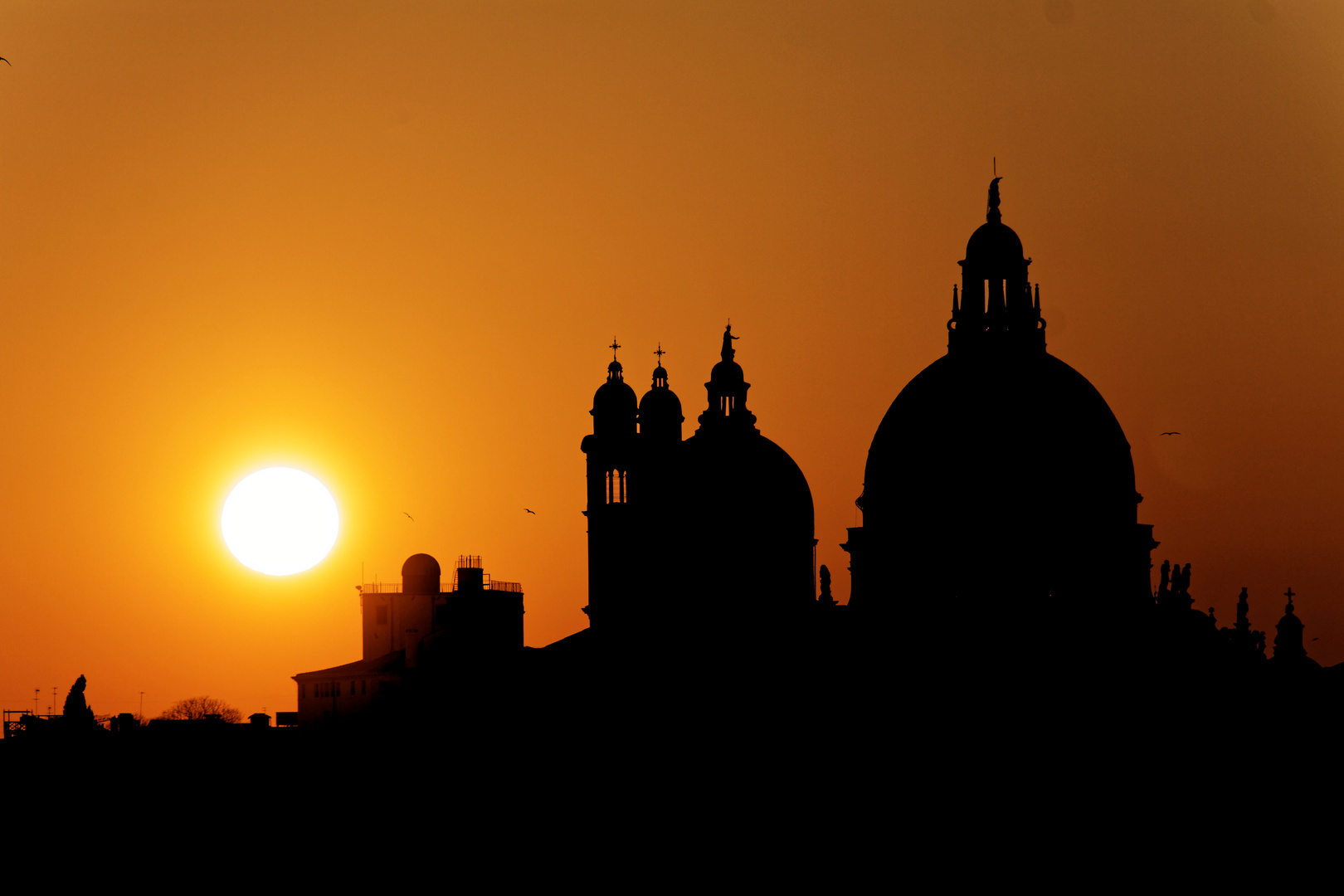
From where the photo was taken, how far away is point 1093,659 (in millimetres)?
62969

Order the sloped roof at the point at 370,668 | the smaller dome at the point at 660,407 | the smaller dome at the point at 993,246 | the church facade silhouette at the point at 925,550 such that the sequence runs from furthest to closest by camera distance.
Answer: the sloped roof at the point at 370,668
the smaller dome at the point at 660,407
the smaller dome at the point at 993,246
the church facade silhouette at the point at 925,550

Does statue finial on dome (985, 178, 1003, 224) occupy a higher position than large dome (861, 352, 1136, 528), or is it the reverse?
statue finial on dome (985, 178, 1003, 224)

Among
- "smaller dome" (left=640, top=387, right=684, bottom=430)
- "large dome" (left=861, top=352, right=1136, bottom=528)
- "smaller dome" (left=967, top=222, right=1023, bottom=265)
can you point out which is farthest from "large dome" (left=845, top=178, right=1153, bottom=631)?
"smaller dome" (left=640, top=387, right=684, bottom=430)

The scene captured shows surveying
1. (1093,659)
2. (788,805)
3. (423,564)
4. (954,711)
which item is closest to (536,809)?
(788,805)

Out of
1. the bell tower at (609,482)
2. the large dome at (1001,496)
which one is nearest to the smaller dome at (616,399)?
the bell tower at (609,482)

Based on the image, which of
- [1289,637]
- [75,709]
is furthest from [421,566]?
[1289,637]

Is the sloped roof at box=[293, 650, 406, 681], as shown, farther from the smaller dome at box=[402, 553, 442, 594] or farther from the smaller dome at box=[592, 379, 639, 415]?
the smaller dome at box=[592, 379, 639, 415]

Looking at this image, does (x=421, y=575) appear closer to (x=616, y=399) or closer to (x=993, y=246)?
(x=616, y=399)

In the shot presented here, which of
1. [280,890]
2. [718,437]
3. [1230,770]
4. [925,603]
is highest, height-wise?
[718,437]

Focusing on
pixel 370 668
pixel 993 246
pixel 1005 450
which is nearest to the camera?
pixel 1005 450

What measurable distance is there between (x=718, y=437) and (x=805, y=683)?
1212cm

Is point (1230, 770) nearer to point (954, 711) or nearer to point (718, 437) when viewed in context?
point (954, 711)

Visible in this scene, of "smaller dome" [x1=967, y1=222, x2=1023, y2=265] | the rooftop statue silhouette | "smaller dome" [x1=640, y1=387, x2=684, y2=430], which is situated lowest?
the rooftop statue silhouette

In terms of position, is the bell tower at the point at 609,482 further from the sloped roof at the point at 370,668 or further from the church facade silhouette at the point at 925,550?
the sloped roof at the point at 370,668
